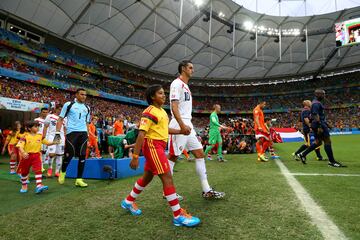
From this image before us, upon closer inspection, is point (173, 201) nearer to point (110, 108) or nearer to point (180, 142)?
point (180, 142)

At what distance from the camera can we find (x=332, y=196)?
10.2 ft

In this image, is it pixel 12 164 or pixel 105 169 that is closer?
pixel 105 169

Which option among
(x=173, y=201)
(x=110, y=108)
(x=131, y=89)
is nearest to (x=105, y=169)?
(x=173, y=201)

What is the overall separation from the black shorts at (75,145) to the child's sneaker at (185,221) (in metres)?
3.28

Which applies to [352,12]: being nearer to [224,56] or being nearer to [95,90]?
[224,56]

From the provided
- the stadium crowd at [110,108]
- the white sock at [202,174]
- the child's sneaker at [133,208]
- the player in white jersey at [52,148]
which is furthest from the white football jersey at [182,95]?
the stadium crowd at [110,108]

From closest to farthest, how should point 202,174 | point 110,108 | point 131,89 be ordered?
1. point 202,174
2. point 110,108
3. point 131,89

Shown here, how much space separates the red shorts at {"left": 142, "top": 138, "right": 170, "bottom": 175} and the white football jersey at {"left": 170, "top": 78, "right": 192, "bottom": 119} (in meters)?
0.85

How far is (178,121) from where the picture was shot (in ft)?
9.96

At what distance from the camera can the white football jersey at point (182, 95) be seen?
10.8ft

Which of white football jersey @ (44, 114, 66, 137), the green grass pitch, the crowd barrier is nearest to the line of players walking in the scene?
the green grass pitch

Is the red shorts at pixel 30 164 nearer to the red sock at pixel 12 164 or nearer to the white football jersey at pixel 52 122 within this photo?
the white football jersey at pixel 52 122

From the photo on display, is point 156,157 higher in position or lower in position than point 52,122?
lower

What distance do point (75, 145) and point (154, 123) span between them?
2.96m
